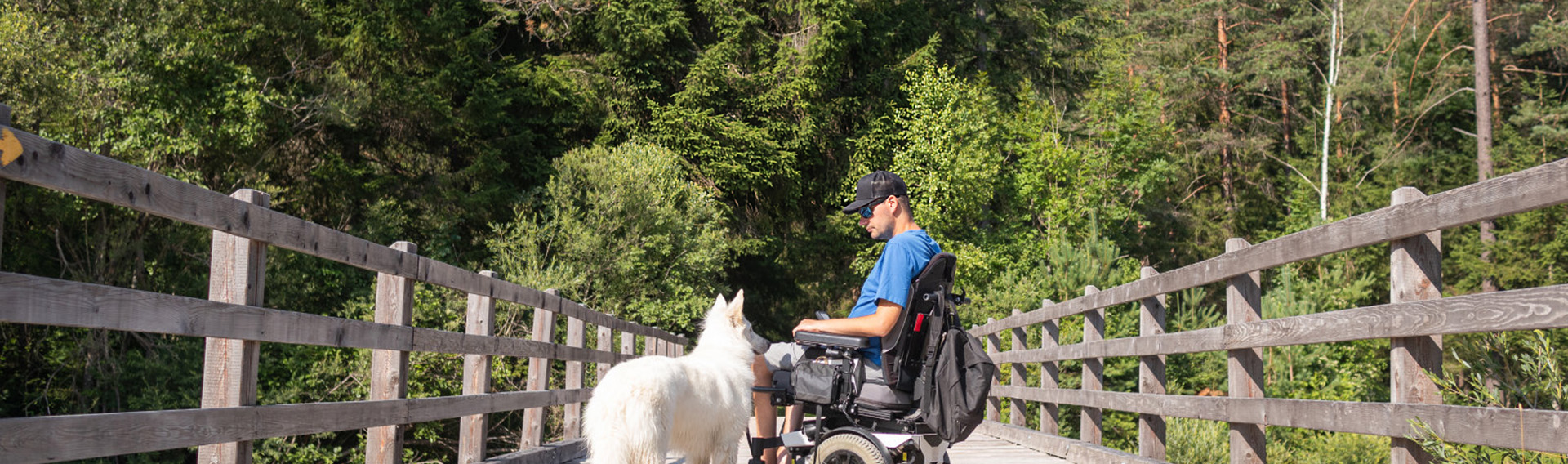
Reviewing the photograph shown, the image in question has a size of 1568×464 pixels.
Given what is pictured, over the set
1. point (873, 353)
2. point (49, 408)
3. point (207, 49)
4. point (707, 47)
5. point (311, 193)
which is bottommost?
point (49, 408)

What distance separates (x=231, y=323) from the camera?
9.77 ft

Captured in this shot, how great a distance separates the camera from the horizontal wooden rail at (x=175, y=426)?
224 cm

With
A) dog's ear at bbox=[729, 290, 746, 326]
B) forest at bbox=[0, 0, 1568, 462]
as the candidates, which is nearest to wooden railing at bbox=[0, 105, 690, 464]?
dog's ear at bbox=[729, 290, 746, 326]

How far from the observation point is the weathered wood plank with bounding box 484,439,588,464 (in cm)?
539

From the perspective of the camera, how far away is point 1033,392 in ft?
25.6

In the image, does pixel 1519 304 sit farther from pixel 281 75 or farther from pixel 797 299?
pixel 797 299

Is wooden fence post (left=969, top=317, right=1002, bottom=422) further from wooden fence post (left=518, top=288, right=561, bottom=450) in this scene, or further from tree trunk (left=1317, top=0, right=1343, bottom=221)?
tree trunk (left=1317, top=0, right=1343, bottom=221)

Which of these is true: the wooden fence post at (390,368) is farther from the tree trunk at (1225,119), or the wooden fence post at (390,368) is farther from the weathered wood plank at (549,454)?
the tree trunk at (1225,119)

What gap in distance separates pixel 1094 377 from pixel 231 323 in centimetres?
486

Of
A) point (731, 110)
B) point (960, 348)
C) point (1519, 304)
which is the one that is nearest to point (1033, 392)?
point (960, 348)

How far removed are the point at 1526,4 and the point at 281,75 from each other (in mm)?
22739

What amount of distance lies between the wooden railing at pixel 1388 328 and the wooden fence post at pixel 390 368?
2.95 meters

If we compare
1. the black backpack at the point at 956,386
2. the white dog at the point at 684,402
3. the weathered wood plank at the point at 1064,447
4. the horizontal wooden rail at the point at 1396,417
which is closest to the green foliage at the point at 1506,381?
the horizontal wooden rail at the point at 1396,417

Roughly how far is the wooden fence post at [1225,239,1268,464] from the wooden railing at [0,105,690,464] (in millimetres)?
2952
